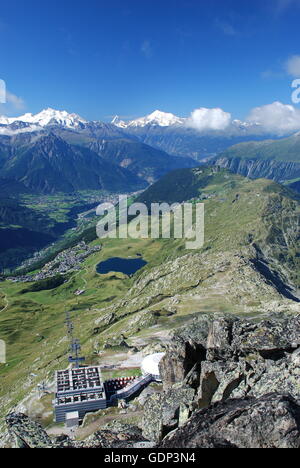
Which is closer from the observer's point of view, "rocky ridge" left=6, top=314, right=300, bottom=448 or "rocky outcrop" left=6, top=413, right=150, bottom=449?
"rocky ridge" left=6, top=314, right=300, bottom=448

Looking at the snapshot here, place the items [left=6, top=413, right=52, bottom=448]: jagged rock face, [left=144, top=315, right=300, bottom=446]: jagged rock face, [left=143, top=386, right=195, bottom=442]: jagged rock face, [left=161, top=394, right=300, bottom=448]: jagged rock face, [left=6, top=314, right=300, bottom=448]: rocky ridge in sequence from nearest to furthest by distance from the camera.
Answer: [left=161, top=394, right=300, bottom=448]: jagged rock face, [left=6, top=314, right=300, bottom=448]: rocky ridge, [left=6, top=413, right=52, bottom=448]: jagged rock face, [left=144, top=315, right=300, bottom=446]: jagged rock face, [left=143, top=386, right=195, bottom=442]: jagged rock face

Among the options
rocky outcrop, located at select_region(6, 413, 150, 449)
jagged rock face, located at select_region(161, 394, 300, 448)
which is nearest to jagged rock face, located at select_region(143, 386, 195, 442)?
rocky outcrop, located at select_region(6, 413, 150, 449)

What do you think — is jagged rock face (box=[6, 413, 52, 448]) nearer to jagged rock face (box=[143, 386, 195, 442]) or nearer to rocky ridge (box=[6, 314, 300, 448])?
rocky ridge (box=[6, 314, 300, 448])

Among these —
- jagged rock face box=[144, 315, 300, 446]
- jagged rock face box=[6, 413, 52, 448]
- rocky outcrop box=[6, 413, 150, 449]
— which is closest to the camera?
rocky outcrop box=[6, 413, 150, 449]

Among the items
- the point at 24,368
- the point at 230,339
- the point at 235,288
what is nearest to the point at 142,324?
the point at 235,288

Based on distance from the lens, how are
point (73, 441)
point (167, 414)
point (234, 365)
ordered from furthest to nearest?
point (234, 365), point (167, 414), point (73, 441)

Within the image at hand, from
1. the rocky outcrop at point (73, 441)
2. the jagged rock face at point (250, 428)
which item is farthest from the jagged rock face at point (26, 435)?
the jagged rock face at point (250, 428)

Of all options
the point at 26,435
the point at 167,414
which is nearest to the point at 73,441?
the point at 26,435

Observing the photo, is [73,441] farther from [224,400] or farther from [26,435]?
[224,400]

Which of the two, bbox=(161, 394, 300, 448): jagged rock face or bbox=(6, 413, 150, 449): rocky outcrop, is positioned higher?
bbox=(161, 394, 300, 448): jagged rock face
